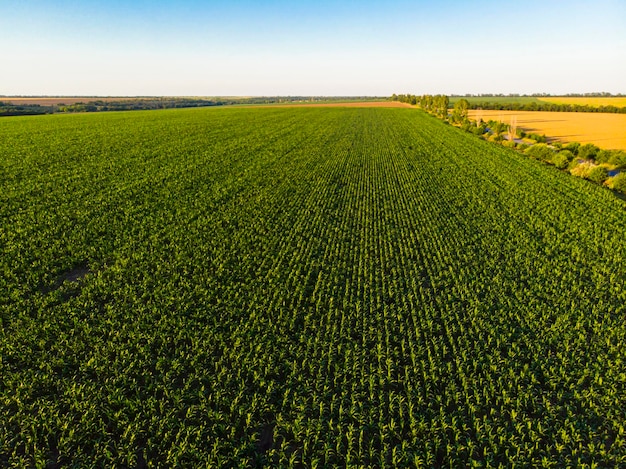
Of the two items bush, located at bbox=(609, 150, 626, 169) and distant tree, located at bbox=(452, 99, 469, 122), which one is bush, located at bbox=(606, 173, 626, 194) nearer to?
bush, located at bbox=(609, 150, 626, 169)

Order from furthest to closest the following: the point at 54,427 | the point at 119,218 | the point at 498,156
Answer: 1. the point at 498,156
2. the point at 119,218
3. the point at 54,427

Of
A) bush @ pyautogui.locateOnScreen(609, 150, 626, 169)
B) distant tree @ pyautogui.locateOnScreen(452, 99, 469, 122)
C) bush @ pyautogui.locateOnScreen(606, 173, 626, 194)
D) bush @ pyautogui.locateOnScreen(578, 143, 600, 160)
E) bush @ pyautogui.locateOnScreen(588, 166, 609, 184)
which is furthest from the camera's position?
distant tree @ pyautogui.locateOnScreen(452, 99, 469, 122)

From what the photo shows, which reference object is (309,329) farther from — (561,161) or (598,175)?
(561,161)

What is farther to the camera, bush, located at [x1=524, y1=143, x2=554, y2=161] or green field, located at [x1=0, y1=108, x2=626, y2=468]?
bush, located at [x1=524, y1=143, x2=554, y2=161]

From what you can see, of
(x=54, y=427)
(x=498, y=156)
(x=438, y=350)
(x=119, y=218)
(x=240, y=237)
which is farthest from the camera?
(x=498, y=156)

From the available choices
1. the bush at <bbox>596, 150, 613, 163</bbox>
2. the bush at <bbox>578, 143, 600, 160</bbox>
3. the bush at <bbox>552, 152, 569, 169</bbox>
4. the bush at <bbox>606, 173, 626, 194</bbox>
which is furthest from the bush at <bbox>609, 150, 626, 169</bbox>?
the bush at <bbox>606, 173, 626, 194</bbox>

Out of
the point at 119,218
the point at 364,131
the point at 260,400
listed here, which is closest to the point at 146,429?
the point at 260,400

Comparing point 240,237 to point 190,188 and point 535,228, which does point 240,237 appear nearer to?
point 190,188
